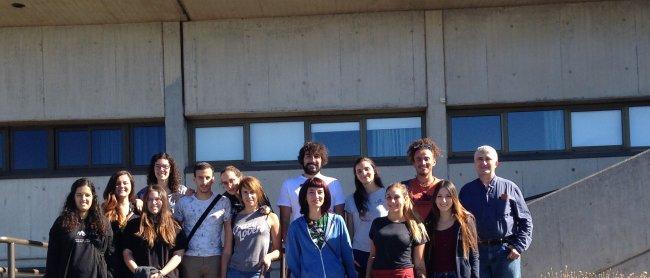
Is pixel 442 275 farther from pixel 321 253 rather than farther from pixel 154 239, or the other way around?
pixel 154 239

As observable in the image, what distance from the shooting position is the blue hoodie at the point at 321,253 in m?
6.65

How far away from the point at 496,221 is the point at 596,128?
6.46 meters

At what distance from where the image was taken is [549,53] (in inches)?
494

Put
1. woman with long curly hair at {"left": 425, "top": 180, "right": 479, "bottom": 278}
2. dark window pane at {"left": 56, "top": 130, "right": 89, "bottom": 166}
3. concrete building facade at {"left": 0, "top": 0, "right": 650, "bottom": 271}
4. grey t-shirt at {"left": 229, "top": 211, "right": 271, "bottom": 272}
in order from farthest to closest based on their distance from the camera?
dark window pane at {"left": 56, "top": 130, "right": 89, "bottom": 166} → concrete building facade at {"left": 0, "top": 0, "right": 650, "bottom": 271} → grey t-shirt at {"left": 229, "top": 211, "right": 271, "bottom": 272} → woman with long curly hair at {"left": 425, "top": 180, "right": 479, "bottom": 278}

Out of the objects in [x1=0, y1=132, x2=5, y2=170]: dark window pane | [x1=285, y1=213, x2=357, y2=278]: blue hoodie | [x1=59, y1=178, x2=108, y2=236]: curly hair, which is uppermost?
[x1=0, y1=132, x2=5, y2=170]: dark window pane

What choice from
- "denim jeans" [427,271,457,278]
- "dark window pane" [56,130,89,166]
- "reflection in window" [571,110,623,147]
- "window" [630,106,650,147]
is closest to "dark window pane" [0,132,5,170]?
"dark window pane" [56,130,89,166]

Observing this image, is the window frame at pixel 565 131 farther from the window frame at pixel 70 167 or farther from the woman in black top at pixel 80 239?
the woman in black top at pixel 80 239

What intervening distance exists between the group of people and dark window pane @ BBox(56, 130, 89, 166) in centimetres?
595

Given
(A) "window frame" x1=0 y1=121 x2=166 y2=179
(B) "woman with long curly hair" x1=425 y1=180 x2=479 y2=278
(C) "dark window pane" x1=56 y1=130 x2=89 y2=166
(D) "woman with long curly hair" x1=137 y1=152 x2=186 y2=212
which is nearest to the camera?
(B) "woman with long curly hair" x1=425 y1=180 x2=479 y2=278

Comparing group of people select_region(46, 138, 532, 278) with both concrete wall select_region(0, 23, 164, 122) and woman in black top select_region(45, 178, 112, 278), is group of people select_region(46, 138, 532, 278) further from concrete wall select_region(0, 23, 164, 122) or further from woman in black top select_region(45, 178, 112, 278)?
concrete wall select_region(0, 23, 164, 122)

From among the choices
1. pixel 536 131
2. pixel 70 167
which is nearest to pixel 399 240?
pixel 536 131

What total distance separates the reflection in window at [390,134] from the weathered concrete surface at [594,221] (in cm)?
336

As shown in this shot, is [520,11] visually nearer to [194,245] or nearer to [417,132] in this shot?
[417,132]

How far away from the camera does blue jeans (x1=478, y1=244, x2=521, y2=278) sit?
6844 millimetres
